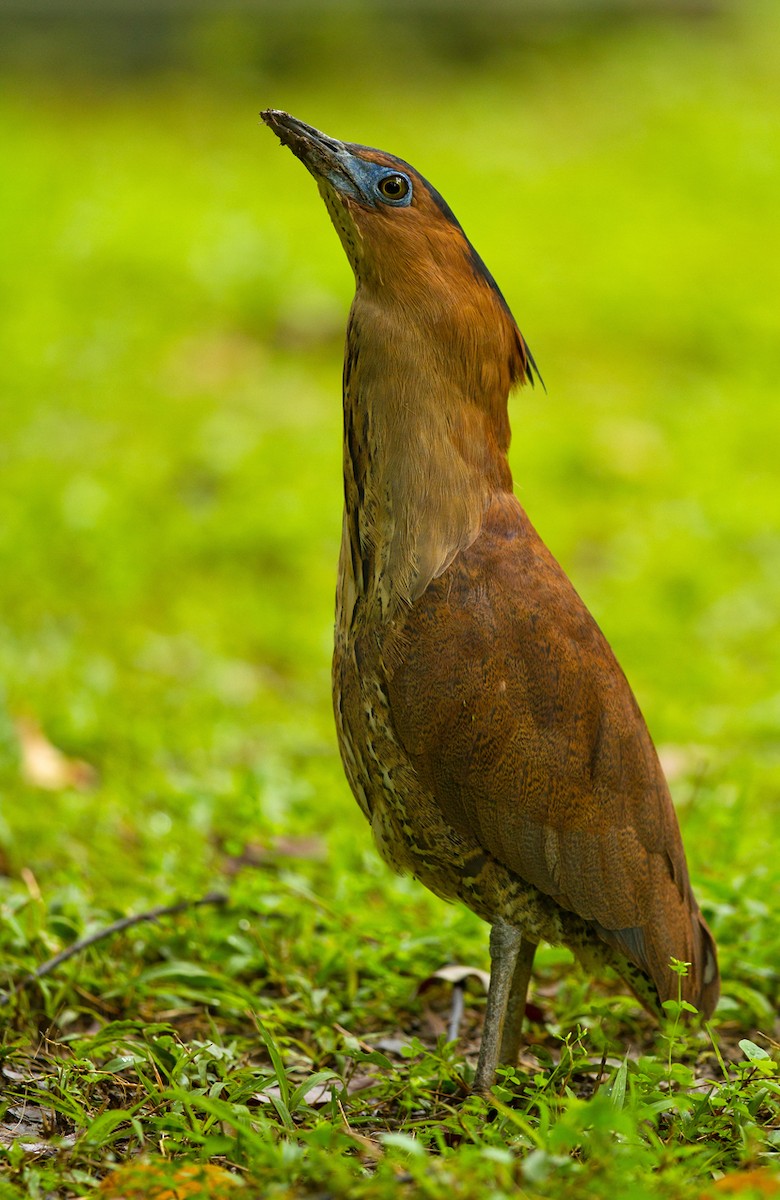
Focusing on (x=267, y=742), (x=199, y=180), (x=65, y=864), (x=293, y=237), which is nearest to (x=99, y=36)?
(x=199, y=180)

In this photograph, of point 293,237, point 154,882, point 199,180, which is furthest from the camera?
point 199,180

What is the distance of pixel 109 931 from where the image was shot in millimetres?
3451

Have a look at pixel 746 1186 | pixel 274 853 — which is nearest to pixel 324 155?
pixel 746 1186

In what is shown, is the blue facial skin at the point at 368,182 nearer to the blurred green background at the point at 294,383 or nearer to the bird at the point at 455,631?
the bird at the point at 455,631

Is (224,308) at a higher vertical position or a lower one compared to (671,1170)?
higher

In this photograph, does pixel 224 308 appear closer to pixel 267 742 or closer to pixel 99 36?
pixel 267 742

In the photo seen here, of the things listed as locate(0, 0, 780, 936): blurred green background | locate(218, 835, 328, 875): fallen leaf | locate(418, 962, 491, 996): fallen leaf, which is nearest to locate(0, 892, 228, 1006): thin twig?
locate(0, 0, 780, 936): blurred green background

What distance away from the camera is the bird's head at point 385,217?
2924 mm

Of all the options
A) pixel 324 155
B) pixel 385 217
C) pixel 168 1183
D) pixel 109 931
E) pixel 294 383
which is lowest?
pixel 168 1183

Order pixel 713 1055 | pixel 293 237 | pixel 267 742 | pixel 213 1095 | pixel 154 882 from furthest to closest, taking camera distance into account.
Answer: pixel 293 237 < pixel 267 742 < pixel 154 882 < pixel 713 1055 < pixel 213 1095

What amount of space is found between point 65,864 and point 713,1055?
200cm

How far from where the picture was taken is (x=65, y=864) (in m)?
4.25

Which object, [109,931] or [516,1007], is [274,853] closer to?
[109,931]

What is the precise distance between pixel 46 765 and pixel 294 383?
3.99m
